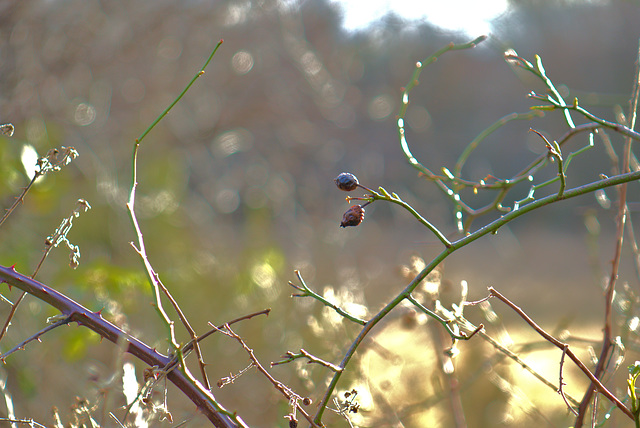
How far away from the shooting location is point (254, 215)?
1959 millimetres

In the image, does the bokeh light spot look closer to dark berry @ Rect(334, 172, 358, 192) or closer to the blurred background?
the blurred background

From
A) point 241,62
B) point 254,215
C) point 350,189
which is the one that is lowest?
point 350,189

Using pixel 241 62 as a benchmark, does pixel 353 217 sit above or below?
below

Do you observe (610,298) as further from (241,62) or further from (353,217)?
(241,62)

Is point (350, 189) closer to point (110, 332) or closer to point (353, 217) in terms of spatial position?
point (353, 217)

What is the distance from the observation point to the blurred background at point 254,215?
85 cm

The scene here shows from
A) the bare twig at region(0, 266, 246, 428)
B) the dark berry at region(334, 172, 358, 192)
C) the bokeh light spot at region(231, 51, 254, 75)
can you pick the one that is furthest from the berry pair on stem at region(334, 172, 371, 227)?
the bokeh light spot at region(231, 51, 254, 75)

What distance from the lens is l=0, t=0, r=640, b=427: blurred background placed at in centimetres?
85

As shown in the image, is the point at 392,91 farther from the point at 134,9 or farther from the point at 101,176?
the point at 101,176

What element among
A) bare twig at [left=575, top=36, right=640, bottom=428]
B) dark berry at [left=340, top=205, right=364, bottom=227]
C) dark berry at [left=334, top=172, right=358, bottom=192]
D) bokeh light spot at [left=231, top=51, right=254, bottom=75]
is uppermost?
bokeh light spot at [left=231, top=51, right=254, bottom=75]

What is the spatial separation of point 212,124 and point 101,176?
2.51 feet

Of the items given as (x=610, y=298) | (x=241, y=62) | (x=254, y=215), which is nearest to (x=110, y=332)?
(x=610, y=298)

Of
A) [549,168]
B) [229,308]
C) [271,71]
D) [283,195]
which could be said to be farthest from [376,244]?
[549,168]

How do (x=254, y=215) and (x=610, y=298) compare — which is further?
(x=254, y=215)
